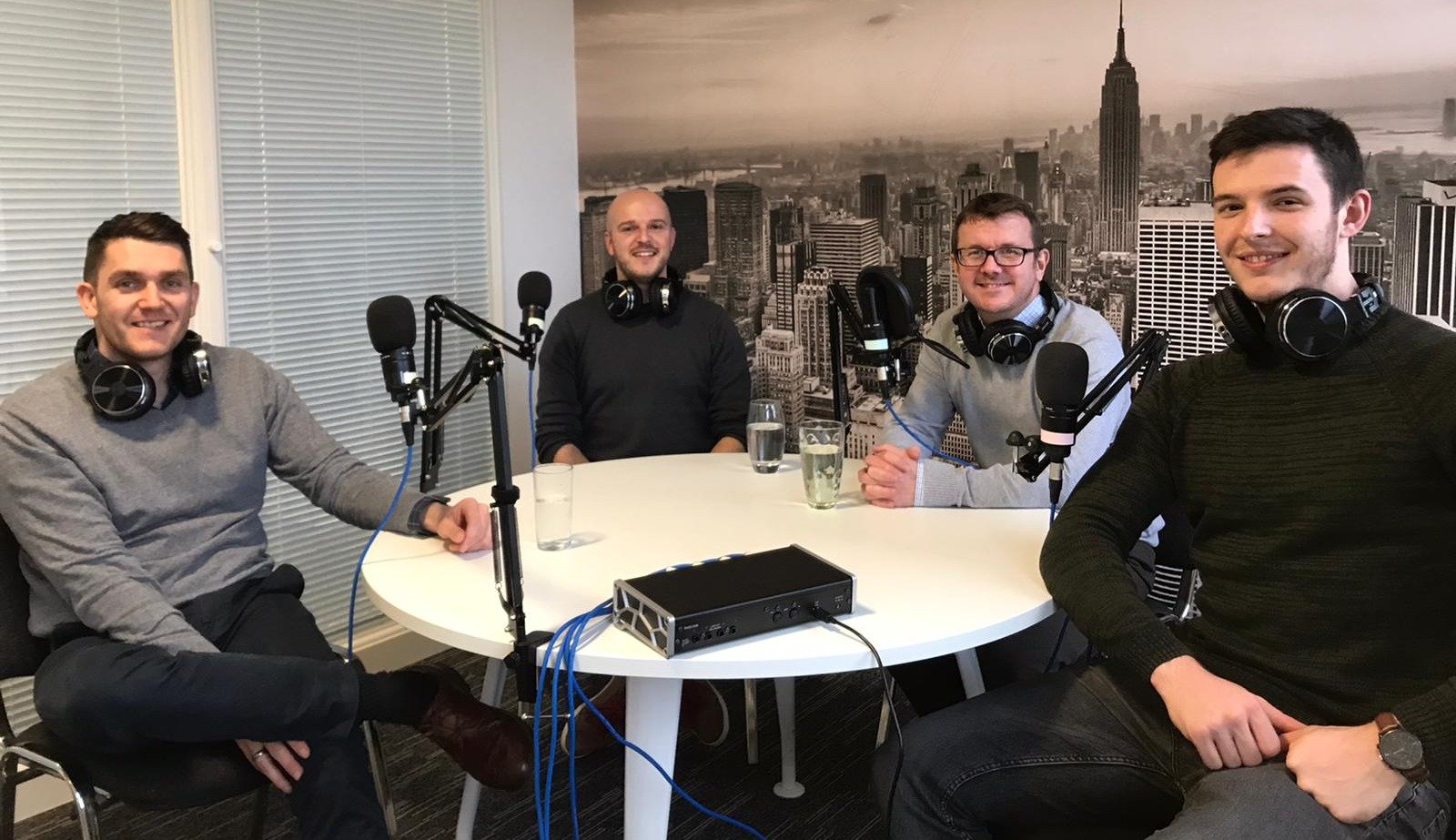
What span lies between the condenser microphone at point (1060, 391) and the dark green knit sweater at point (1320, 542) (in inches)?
6.2

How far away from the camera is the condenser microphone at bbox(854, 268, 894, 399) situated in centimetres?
227

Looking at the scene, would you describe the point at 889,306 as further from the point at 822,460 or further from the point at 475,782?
the point at 475,782

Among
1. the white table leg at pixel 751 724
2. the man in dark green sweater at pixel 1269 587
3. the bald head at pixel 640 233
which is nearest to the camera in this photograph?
the man in dark green sweater at pixel 1269 587

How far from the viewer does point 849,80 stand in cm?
367

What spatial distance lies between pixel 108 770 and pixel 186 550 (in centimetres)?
50

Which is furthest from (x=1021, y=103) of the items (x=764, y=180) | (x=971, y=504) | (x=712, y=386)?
(x=971, y=504)

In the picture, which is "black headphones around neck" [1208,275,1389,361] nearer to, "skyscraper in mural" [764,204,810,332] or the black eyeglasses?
the black eyeglasses

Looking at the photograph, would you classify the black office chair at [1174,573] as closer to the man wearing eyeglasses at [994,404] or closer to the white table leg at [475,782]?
the man wearing eyeglasses at [994,404]

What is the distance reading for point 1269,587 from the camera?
1754 millimetres

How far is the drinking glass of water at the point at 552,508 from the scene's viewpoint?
212 centimetres

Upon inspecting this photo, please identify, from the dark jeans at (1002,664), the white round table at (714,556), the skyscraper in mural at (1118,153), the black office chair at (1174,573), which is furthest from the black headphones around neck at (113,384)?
the skyscraper in mural at (1118,153)

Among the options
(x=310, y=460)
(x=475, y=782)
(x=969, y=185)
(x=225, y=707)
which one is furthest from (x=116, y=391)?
(x=969, y=185)

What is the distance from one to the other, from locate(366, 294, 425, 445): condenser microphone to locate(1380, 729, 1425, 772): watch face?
4.23 feet

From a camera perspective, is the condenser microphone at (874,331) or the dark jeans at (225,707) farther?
the condenser microphone at (874,331)
